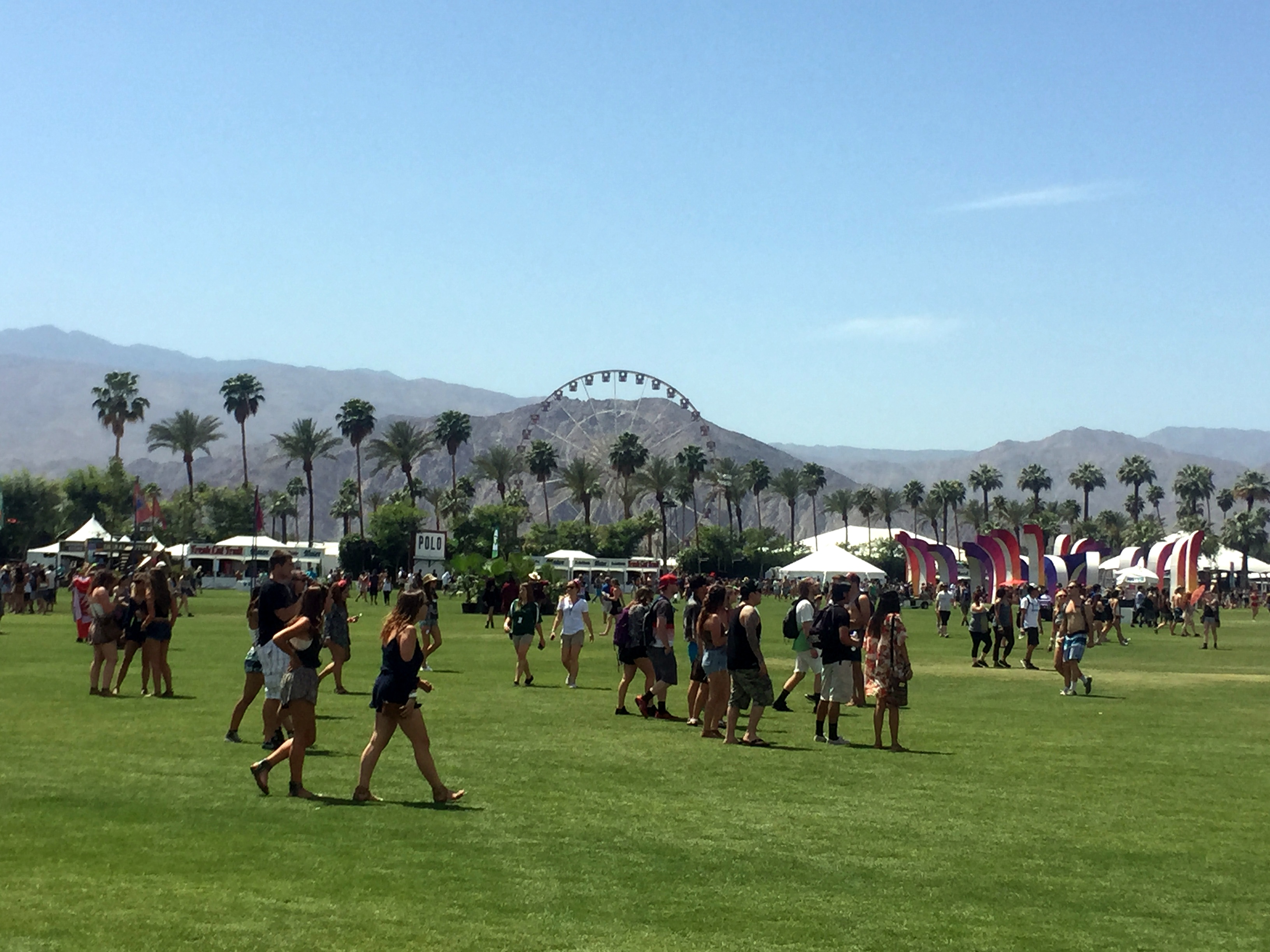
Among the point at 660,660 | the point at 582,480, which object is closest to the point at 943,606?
the point at 660,660

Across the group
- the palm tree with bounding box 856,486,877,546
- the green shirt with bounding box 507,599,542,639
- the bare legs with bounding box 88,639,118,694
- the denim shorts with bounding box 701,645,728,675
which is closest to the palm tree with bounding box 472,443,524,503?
the palm tree with bounding box 856,486,877,546

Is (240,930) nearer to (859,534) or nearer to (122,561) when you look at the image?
(122,561)

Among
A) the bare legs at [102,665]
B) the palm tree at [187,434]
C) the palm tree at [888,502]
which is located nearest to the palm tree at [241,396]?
the palm tree at [187,434]

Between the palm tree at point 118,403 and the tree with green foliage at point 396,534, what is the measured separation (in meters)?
34.4

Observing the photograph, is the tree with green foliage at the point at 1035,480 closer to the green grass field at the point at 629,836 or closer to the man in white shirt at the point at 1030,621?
the man in white shirt at the point at 1030,621

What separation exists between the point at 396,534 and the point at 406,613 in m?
93.3

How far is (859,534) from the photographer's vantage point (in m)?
156

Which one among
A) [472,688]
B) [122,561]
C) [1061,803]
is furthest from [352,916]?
[122,561]

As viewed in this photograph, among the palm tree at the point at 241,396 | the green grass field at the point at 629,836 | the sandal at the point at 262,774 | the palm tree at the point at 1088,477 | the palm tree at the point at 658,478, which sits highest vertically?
the palm tree at the point at 241,396

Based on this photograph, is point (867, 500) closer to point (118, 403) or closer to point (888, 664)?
point (118, 403)

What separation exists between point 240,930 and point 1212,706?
17.8 m

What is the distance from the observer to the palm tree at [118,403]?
127 m

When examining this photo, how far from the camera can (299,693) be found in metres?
11.3

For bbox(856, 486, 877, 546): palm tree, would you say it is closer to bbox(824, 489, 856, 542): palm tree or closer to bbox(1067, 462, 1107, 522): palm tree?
bbox(824, 489, 856, 542): palm tree
